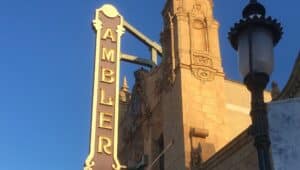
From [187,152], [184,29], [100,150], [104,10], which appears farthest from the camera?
[184,29]

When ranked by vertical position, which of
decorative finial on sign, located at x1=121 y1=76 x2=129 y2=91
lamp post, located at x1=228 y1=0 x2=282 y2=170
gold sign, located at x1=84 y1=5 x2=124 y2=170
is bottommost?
lamp post, located at x1=228 y1=0 x2=282 y2=170

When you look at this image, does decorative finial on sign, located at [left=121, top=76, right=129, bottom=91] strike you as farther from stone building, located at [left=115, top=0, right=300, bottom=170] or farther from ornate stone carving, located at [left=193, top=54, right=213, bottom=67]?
ornate stone carving, located at [left=193, top=54, right=213, bottom=67]

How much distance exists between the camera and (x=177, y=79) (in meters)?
24.6

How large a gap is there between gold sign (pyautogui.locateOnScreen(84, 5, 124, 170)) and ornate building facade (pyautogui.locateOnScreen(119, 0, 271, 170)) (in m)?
3.26

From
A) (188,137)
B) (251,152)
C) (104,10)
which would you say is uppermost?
(104,10)

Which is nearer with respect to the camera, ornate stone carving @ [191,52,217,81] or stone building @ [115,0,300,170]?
stone building @ [115,0,300,170]

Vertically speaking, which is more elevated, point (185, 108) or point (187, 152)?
point (185, 108)

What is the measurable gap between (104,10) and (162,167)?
8013 millimetres

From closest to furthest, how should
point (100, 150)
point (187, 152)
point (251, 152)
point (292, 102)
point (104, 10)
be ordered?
point (292, 102), point (251, 152), point (100, 150), point (187, 152), point (104, 10)

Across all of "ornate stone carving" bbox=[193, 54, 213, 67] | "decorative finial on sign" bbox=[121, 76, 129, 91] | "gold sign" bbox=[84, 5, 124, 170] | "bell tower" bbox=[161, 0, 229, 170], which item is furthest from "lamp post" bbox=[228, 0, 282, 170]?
"decorative finial on sign" bbox=[121, 76, 129, 91]

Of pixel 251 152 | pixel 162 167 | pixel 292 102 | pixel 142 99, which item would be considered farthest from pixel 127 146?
pixel 292 102

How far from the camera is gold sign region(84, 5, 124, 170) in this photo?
19938 millimetres

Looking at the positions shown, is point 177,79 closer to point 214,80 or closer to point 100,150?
point 214,80

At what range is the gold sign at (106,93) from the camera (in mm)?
19938
